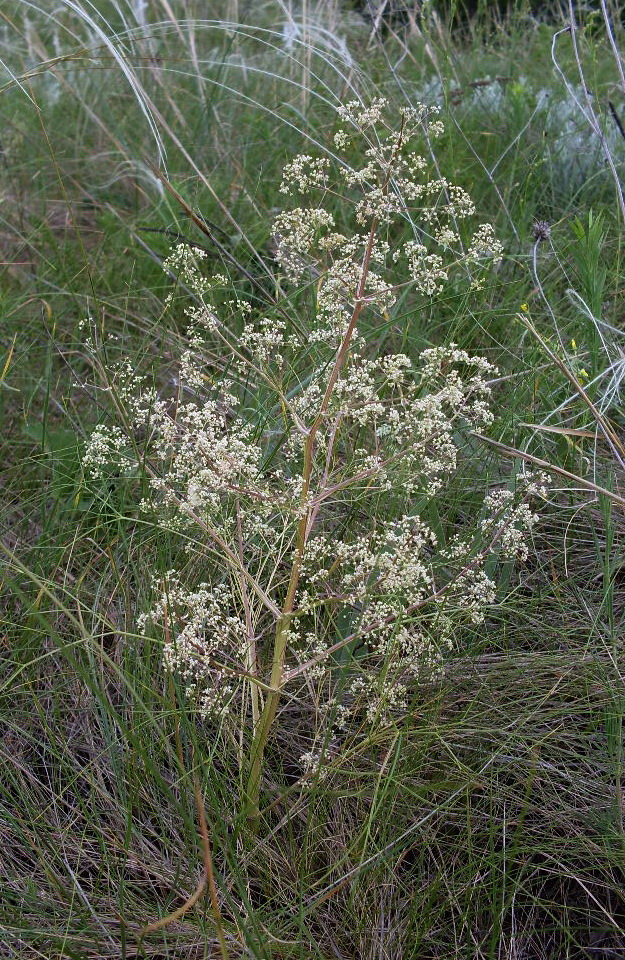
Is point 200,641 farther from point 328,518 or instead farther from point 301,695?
point 328,518

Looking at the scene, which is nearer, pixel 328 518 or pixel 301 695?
pixel 301 695

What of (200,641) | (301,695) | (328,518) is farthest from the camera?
(328,518)

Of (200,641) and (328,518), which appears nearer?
(200,641)

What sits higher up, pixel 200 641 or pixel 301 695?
pixel 200 641

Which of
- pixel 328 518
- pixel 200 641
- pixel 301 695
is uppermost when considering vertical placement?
pixel 200 641

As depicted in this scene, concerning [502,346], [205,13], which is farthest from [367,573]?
[205,13]

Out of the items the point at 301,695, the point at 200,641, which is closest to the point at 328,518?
the point at 301,695

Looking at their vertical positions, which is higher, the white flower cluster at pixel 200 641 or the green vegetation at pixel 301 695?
the white flower cluster at pixel 200 641

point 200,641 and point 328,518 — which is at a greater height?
point 200,641

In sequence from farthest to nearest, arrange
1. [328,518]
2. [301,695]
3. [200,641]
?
[328,518]
[301,695]
[200,641]

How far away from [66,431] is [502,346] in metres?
1.26

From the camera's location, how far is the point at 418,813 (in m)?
1.72

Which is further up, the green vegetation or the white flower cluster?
the white flower cluster

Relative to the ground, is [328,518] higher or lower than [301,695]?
higher
